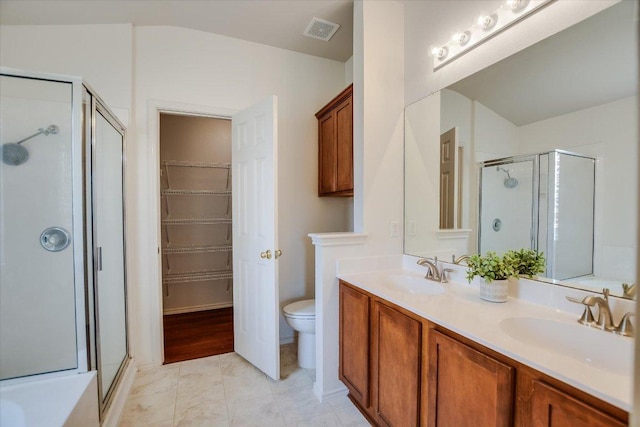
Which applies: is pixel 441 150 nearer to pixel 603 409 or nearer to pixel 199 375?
pixel 603 409

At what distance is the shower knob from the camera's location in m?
1.57

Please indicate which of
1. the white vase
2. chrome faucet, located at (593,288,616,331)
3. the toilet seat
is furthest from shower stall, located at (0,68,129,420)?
chrome faucet, located at (593,288,616,331)

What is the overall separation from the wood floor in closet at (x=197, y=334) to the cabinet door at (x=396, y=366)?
1560mm

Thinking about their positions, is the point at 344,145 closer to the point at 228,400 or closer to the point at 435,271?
the point at 435,271

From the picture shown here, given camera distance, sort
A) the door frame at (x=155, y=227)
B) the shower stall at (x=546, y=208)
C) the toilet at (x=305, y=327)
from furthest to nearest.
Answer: the door frame at (x=155, y=227) < the toilet at (x=305, y=327) < the shower stall at (x=546, y=208)

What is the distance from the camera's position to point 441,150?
5.75ft

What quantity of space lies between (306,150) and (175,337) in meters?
2.26

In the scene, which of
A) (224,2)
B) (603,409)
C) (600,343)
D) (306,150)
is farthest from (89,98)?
(600,343)

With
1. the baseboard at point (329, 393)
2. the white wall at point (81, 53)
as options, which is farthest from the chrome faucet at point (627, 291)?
the white wall at point (81, 53)

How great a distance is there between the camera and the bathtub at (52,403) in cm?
120

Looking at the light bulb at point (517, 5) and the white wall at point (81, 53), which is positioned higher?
the white wall at point (81, 53)

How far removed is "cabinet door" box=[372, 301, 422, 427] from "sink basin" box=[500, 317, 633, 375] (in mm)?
385

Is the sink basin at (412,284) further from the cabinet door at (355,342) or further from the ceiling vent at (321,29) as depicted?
the ceiling vent at (321,29)

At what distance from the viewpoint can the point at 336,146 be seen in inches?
91.4
